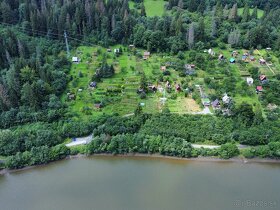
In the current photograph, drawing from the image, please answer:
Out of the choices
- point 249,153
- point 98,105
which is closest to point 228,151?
point 249,153

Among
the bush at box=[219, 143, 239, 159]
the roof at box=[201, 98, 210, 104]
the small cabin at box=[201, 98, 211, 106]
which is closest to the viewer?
the bush at box=[219, 143, 239, 159]

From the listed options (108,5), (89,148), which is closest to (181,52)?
(108,5)

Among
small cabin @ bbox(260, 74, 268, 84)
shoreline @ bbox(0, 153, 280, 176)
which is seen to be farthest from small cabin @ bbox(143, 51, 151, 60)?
shoreline @ bbox(0, 153, 280, 176)

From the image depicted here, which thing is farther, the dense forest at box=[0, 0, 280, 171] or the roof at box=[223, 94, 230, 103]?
the roof at box=[223, 94, 230, 103]

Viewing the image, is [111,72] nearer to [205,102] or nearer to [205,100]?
[205,100]

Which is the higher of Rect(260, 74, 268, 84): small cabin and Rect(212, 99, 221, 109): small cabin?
Rect(260, 74, 268, 84): small cabin

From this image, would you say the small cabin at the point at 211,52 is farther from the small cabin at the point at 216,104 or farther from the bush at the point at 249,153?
the bush at the point at 249,153

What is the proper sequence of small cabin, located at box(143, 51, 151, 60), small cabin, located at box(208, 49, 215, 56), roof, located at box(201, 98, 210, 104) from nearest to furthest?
roof, located at box(201, 98, 210, 104), small cabin, located at box(143, 51, 151, 60), small cabin, located at box(208, 49, 215, 56)

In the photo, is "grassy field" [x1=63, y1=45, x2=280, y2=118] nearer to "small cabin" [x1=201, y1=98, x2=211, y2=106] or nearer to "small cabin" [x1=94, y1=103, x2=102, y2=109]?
"small cabin" [x1=94, y1=103, x2=102, y2=109]

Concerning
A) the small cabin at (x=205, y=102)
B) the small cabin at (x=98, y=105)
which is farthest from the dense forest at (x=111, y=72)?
the small cabin at (x=98, y=105)
